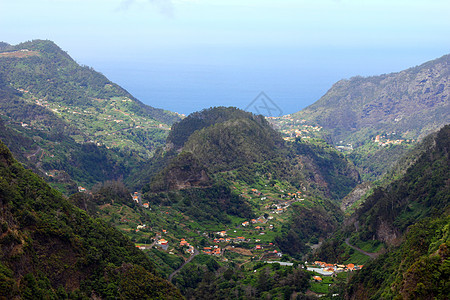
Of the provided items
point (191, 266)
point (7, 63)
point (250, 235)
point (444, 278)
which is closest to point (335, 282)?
point (191, 266)

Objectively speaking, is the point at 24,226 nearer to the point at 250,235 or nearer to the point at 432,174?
the point at 250,235

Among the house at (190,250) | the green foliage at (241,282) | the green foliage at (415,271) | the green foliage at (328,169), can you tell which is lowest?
the green foliage at (241,282)

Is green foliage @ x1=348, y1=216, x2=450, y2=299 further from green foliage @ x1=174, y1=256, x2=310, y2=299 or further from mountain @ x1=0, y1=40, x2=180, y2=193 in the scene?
mountain @ x1=0, y1=40, x2=180, y2=193

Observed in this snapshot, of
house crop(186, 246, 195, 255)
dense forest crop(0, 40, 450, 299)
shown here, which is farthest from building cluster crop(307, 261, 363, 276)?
house crop(186, 246, 195, 255)

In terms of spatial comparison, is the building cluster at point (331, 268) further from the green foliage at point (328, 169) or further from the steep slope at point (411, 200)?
the green foliage at point (328, 169)

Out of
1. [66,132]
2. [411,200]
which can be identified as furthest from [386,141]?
[411,200]

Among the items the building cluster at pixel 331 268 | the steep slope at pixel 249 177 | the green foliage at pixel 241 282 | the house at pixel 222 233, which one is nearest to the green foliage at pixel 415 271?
the green foliage at pixel 241 282

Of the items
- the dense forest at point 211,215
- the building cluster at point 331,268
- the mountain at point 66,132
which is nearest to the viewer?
the dense forest at point 211,215

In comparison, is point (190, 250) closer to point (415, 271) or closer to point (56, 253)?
point (56, 253)
